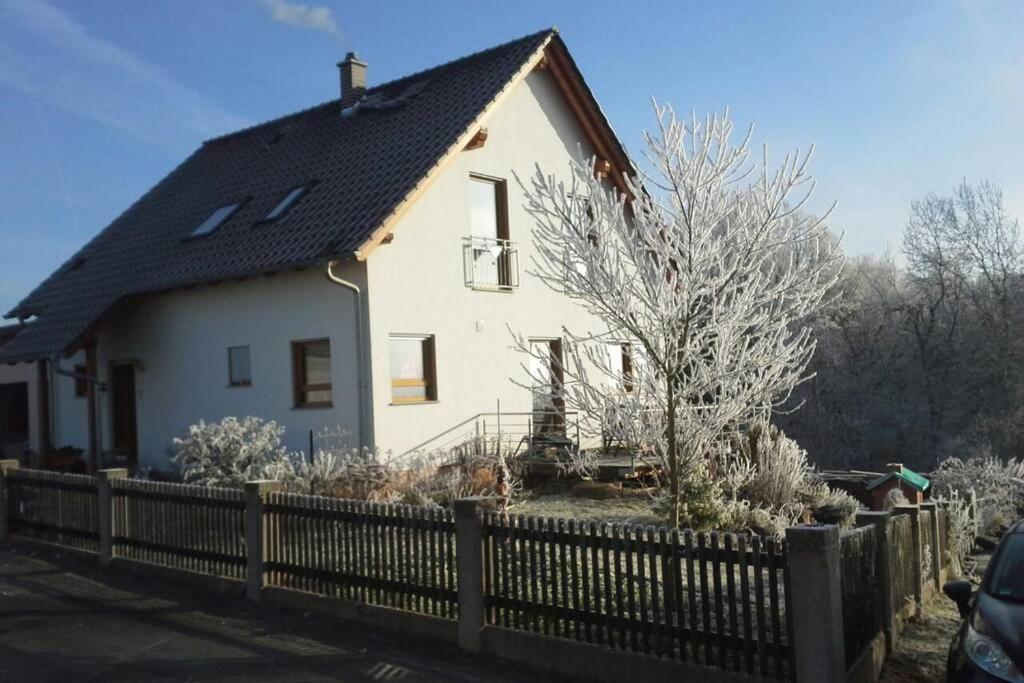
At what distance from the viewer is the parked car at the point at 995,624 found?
511 cm

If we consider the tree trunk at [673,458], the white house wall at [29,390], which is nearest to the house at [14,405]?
the white house wall at [29,390]

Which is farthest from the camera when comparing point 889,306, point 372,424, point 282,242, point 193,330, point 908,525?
point 889,306

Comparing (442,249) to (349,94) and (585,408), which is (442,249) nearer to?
(349,94)

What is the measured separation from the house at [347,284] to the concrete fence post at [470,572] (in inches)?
285

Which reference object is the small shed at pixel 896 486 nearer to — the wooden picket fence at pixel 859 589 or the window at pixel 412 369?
the wooden picket fence at pixel 859 589

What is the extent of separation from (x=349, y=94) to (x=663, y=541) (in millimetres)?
16644

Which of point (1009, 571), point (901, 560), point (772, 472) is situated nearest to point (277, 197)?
point (772, 472)

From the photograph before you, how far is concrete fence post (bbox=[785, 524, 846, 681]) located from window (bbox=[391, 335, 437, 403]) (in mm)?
10032

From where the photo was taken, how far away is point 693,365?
914 centimetres

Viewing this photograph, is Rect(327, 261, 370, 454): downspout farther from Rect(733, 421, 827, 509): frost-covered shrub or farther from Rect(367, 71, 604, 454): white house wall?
Rect(733, 421, 827, 509): frost-covered shrub

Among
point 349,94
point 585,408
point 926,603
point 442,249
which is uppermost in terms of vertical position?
point 349,94

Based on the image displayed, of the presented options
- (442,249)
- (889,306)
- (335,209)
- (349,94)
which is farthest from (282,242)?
(889,306)

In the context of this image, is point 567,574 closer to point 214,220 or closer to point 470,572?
point 470,572

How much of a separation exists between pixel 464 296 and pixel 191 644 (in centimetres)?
963
